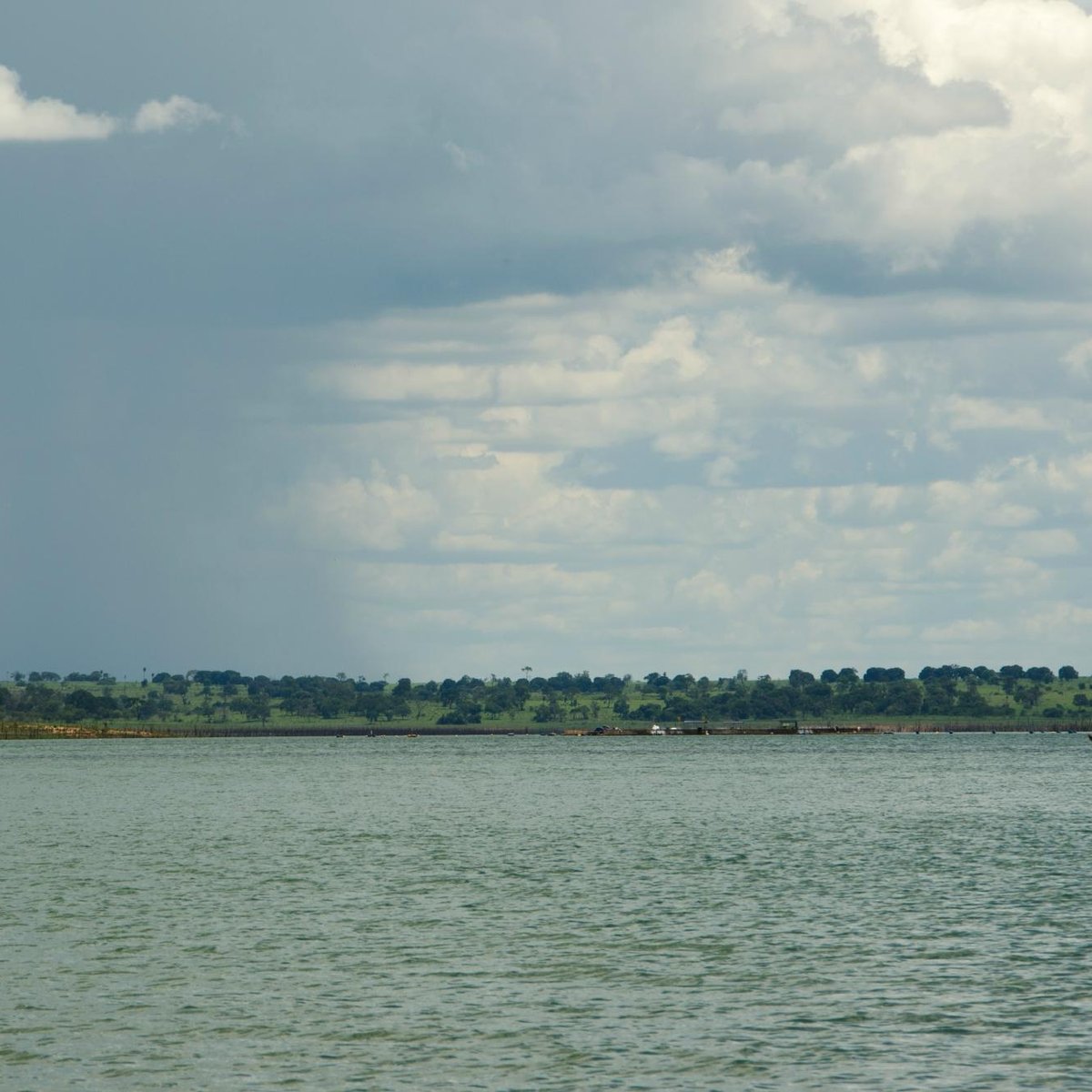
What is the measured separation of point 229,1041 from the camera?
5188 centimetres

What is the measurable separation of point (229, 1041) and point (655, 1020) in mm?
13369

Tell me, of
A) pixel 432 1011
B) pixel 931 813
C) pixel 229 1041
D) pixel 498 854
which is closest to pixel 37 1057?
pixel 229 1041

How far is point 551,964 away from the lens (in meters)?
66.3

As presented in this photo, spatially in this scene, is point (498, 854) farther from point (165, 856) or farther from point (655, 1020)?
point (655, 1020)

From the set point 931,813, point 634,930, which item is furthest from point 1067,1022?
point 931,813

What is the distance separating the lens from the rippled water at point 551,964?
48406 millimetres

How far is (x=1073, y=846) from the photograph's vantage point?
11762 centimetres

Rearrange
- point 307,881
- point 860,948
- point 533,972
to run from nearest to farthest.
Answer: point 533,972
point 860,948
point 307,881

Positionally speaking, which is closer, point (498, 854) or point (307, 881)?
point (307, 881)

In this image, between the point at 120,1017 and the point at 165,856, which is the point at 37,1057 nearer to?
the point at 120,1017

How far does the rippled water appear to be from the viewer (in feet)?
159

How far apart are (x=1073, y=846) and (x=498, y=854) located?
A: 39506mm

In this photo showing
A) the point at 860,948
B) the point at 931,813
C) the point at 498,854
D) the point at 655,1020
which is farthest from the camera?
the point at 931,813

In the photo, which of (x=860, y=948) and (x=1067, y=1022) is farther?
(x=860, y=948)
